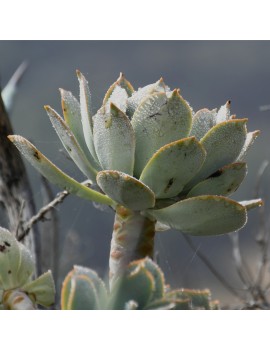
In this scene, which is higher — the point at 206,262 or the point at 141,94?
the point at 141,94

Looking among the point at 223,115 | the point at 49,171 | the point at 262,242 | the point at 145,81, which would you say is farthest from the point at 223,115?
the point at 262,242

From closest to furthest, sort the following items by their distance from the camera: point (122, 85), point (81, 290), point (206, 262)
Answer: point (81, 290) → point (122, 85) → point (206, 262)

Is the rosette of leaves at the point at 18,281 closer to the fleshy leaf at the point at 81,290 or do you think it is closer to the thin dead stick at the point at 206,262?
the fleshy leaf at the point at 81,290

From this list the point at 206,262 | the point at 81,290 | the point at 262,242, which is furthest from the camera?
the point at 262,242

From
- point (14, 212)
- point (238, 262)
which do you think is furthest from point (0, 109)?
point (238, 262)

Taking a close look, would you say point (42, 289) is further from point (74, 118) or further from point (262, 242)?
point (262, 242)

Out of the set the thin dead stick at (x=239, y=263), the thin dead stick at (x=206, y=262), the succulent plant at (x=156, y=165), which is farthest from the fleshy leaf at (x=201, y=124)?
the thin dead stick at (x=239, y=263)

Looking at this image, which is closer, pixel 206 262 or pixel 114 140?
pixel 114 140
